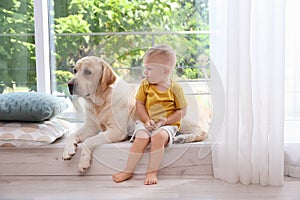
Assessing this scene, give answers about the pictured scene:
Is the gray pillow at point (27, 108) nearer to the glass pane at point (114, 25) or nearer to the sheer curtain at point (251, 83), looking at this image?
the glass pane at point (114, 25)

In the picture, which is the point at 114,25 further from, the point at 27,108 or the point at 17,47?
the point at 27,108

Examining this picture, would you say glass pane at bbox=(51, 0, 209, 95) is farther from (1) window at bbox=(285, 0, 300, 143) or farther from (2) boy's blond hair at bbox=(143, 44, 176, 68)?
(1) window at bbox=(285, 0, 300, 143)

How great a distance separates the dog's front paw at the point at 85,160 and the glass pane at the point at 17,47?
636 millimetres

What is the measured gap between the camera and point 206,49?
2123mm

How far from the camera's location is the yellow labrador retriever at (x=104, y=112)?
1964 mm

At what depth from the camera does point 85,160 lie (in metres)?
1.94

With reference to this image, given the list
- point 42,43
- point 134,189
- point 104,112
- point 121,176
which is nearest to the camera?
point 134,189

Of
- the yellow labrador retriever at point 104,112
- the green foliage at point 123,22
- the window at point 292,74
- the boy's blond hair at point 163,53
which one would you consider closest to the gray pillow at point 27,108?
the yellow labrador retriever at point 104,112

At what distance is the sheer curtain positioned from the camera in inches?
70.3

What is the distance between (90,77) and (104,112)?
186 mm

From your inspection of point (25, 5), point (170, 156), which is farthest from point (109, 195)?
point (25, 5)

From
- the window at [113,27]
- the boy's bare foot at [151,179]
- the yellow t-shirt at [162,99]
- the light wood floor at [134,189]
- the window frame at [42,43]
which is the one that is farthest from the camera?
the window frame at [42,43]

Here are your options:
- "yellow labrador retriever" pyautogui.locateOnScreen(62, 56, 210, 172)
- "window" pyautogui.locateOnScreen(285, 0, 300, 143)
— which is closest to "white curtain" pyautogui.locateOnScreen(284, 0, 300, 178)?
"window" pyautogui.locateOnScreen(285, 0, 300, 143)

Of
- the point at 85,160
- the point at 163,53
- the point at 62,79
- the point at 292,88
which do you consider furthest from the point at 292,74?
the point at 62,79
